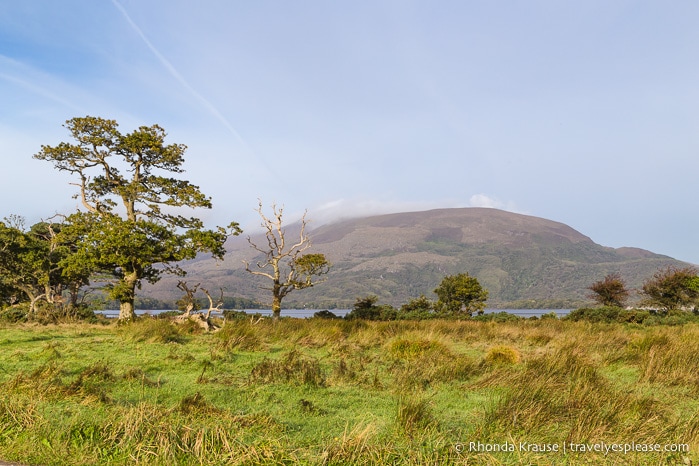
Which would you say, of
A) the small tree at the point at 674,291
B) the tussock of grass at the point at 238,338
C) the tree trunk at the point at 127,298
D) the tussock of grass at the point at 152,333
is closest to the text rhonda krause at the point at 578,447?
the tussock of grass at the point at 238,338

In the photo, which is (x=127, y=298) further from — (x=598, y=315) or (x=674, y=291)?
(x=674, y=291)

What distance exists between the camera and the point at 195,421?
227 inches

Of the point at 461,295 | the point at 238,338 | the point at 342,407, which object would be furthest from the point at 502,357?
the point at 461,295

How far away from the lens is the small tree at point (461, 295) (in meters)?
43.1

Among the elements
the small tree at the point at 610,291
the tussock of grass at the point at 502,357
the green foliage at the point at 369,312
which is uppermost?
the small tree at the point at 610,291

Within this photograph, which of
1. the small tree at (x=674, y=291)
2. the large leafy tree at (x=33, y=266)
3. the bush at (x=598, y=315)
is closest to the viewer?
the large leafy tree at (x=33, y=266)

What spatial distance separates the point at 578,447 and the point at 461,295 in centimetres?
3921

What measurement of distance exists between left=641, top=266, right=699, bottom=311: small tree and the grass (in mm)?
33937

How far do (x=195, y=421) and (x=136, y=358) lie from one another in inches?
231

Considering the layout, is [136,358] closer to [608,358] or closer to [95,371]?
[95,371]

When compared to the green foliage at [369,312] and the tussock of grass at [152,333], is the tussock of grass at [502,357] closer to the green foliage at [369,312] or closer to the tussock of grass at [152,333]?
the tussock of grass at [152,333]

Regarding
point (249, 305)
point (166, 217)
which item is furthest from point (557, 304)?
point (166, 217)

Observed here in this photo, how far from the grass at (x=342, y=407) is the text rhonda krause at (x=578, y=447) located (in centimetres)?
4

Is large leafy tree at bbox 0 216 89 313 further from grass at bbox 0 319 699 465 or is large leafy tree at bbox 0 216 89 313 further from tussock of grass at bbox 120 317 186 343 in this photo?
grass at bbox 0 319 699 465
